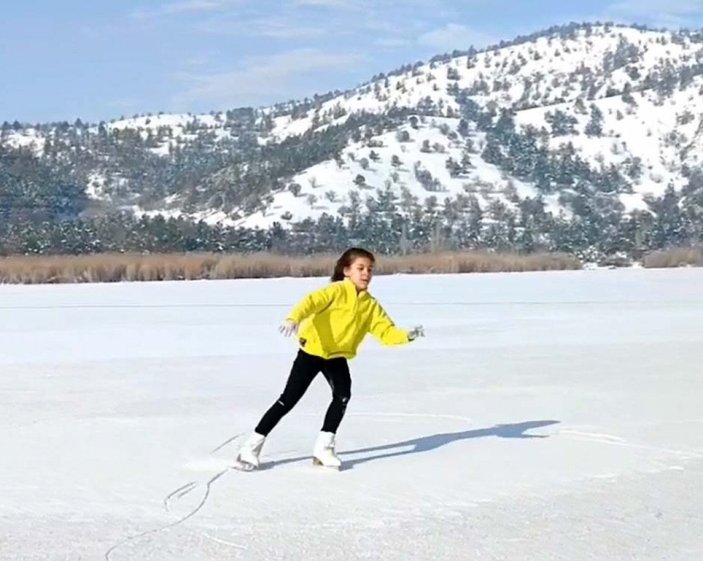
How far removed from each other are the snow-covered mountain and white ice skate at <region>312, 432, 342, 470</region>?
63.9m

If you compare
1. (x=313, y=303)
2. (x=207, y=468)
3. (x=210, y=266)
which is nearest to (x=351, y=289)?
(x=313, y=303)

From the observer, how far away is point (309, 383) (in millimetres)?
6367

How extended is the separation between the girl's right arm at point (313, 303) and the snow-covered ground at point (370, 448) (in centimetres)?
82

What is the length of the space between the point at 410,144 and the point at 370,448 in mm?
79178

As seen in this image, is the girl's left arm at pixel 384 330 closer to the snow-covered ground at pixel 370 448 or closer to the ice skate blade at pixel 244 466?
the snow-covered ground at pixel 370 448

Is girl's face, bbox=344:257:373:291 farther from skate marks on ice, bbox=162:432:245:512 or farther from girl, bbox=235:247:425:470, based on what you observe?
skate marks on ice, bbox=162:432:245:512

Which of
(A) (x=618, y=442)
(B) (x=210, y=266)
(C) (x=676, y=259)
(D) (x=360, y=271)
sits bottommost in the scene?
(C) (x=676, y=259)

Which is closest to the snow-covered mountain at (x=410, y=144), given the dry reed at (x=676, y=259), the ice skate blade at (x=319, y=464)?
the dry reed at (x=676, y=259)

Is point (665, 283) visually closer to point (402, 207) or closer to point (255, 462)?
point (255, 462)

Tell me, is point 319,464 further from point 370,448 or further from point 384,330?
point 384,330

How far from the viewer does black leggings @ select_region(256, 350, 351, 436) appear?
20.8 feet

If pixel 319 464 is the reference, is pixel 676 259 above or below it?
below

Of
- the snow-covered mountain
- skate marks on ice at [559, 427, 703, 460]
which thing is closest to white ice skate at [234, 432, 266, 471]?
skate marks on ice at [559, 427, 703, 460]

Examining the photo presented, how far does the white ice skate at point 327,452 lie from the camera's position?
6.23 metres
